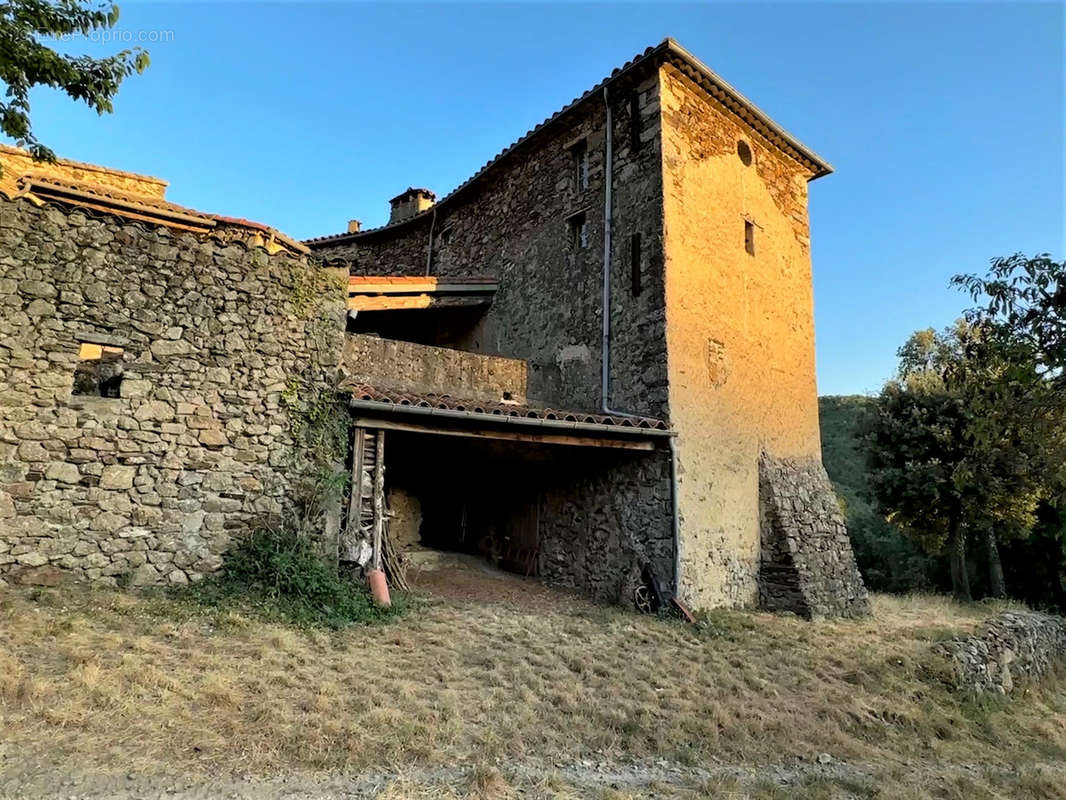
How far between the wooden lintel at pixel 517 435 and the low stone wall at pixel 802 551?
254 cm

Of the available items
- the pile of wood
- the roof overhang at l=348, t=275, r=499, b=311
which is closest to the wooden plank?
the roof overhang at l=348, t=275, r=499, b=311

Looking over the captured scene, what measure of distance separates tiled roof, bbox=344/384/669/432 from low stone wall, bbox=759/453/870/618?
8.65 ft

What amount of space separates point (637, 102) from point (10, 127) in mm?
7991

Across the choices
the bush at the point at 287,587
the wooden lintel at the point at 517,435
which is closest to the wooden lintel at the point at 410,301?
the wooden lintel at the point at 517,435

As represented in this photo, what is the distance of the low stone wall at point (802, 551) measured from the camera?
937cm

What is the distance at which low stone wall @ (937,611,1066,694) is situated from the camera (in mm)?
7836

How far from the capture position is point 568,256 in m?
10.8

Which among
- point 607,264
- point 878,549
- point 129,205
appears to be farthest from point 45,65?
point 878,549

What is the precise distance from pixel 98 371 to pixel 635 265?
6954mm

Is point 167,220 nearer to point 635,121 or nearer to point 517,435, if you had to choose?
point 517,435

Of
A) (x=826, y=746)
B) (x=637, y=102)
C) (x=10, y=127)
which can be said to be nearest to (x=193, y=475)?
(x=10, y=127)

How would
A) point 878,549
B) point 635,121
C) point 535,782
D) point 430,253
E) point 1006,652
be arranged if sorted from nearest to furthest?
point 535,782 → point 1006,652 → point 635,121 → point 430,253 → point 878,549

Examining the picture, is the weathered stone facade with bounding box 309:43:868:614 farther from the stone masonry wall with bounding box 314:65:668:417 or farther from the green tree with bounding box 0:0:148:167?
the green tree with bounding box 0:0:148:167

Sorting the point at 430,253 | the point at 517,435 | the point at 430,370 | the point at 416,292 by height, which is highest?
the point at 430,253
